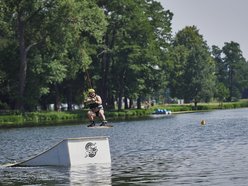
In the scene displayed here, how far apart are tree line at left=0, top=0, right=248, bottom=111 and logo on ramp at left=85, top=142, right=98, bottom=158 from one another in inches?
1613

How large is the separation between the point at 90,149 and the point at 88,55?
73833 millimetres

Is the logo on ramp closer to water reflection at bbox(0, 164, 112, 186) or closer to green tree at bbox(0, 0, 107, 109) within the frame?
water reflection at bbox(0, 164, 112, 186)

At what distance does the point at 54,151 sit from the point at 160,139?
2291 cm

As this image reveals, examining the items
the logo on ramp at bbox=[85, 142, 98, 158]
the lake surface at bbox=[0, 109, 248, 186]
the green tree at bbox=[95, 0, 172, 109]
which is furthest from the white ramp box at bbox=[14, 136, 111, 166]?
the green tree at bbox=[95, 0, 172, 109]

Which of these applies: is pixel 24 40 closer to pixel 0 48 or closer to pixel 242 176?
pixel 0 48

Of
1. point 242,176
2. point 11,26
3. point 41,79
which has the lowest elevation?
point 242,176

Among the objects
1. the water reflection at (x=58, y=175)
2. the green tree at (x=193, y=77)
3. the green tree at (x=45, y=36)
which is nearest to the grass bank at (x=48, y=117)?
the green tree at (x=45, y=36)

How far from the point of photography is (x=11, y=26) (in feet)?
323

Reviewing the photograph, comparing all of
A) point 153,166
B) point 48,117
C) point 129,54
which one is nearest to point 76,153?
point 153,166

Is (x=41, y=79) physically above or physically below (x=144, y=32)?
below

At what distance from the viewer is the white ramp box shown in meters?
37.6

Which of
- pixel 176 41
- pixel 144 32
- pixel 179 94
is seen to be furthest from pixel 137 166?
pixel 176 41

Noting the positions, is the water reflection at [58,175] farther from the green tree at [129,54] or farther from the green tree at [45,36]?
the green tree at [129,54]

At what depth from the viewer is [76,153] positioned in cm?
3800
